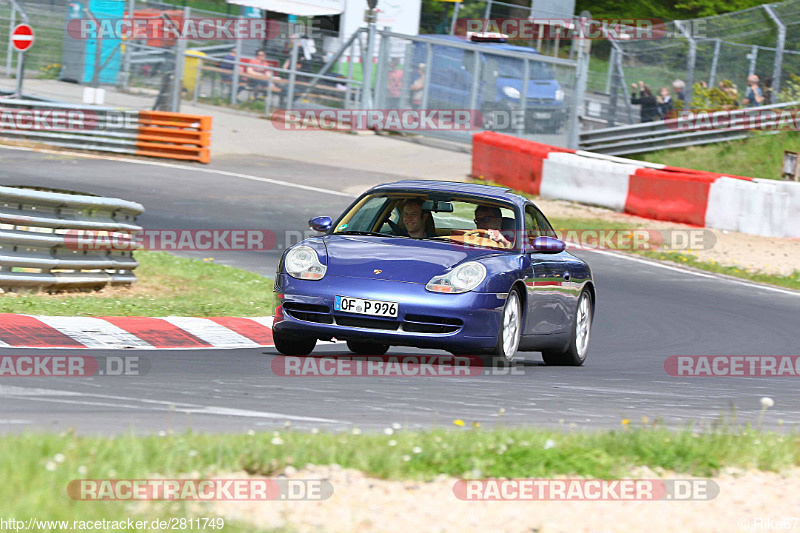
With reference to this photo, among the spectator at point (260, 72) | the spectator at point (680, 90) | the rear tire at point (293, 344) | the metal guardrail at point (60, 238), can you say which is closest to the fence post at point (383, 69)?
the spectator at point (260, 72)

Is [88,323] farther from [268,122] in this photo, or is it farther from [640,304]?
[268,122]

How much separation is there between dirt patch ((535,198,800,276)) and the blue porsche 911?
26.0ft

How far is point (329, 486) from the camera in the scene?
484 centimetres

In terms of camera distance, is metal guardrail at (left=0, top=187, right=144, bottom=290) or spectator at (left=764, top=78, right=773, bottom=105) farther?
spectator at (left=764, top=78, right=773, bottom=105)

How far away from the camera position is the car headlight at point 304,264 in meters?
8.57

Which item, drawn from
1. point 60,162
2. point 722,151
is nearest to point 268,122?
point 60,162

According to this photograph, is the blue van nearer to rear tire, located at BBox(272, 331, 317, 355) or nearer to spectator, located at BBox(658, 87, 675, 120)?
spectator, located at BBox(658, 87, 675, 120)

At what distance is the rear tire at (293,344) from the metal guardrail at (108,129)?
15.2m

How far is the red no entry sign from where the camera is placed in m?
25.7

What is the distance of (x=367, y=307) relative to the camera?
8328 millimetres

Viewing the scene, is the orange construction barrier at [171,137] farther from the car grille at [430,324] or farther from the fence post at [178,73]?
the car grille at [430,324]

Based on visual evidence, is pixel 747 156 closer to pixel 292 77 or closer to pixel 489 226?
pixel 292 77

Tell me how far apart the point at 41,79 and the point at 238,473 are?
24800mm

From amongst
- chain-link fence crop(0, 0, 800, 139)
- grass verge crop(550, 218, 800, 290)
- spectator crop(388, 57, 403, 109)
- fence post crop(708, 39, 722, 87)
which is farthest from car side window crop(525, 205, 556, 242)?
spectator crop(388, 57, 403, 109)
